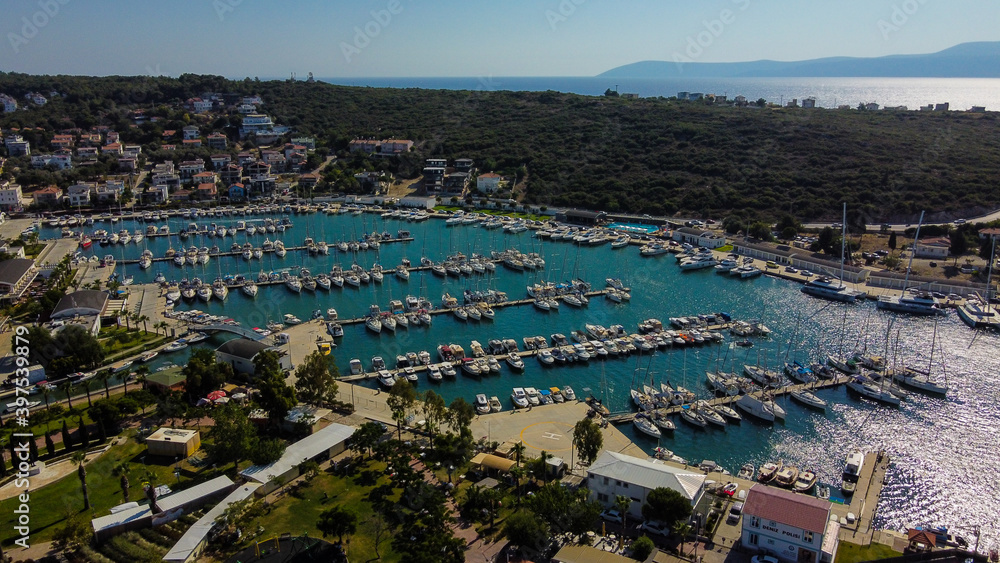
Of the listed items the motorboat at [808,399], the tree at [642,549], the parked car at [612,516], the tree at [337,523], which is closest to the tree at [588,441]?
the parked car at [612,516]

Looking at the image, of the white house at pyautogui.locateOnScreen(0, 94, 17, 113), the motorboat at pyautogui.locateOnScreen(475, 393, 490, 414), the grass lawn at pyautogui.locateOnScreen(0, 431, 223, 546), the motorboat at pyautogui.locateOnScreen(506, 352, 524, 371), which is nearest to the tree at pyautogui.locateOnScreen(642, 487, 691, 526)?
the motorboat at pyautogui.locateOnScreen(475, 393, 490, 414)

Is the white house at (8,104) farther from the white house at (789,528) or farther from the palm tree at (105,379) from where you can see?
the white house at (789,528)

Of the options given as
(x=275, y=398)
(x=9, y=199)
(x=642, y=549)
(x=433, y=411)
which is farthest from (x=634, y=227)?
(x=9, y=199)

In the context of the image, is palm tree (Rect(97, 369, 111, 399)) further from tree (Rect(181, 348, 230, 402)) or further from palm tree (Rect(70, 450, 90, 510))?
palm tree (Rect(70, 450, 90, 510))

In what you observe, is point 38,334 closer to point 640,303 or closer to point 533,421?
point 533,421

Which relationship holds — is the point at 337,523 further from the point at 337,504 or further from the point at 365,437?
the point at 365,437

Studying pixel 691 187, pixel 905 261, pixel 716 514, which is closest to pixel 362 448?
pixel 716 514

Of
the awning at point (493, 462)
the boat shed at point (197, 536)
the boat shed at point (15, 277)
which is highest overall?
the boat shed at point (15, 277)
